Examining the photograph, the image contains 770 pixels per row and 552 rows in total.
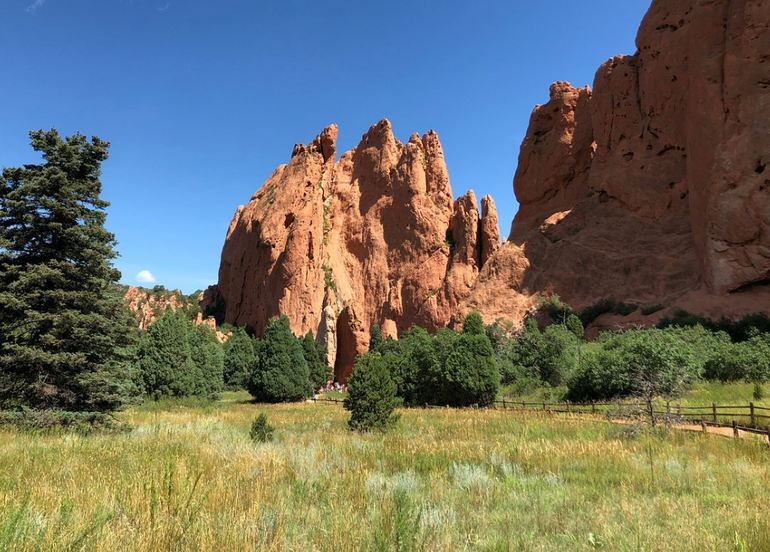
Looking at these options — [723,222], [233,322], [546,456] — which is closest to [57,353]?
[546,456]

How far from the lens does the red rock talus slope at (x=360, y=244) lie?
223ft

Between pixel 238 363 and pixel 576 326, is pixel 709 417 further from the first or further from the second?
pixel 238 363

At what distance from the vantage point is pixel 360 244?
76.2m

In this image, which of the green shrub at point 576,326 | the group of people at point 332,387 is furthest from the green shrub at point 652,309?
the group of people at point 332,387

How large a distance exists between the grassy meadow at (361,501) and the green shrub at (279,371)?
3087 cm

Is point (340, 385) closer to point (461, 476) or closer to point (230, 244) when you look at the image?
point (230, 244)

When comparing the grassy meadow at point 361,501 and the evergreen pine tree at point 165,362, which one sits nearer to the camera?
the grassy meadow at point 361,501

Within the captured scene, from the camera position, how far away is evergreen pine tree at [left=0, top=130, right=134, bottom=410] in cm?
1025

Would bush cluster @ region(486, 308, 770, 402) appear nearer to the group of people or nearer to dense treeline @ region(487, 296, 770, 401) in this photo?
dense treeline @ region(487, 296, 770, 401)

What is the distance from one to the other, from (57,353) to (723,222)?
46249mm

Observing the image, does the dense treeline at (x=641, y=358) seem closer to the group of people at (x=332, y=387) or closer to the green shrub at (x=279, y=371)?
the green shrub at (x=279, y=371)

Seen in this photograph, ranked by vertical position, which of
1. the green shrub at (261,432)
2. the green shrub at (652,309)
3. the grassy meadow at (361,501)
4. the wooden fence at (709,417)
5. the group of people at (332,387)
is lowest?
the group of people at (332,387)

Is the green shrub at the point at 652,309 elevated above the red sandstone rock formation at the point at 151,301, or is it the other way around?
the red sandstone rock formation at the point at 151,301

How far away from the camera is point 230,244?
9288cm
